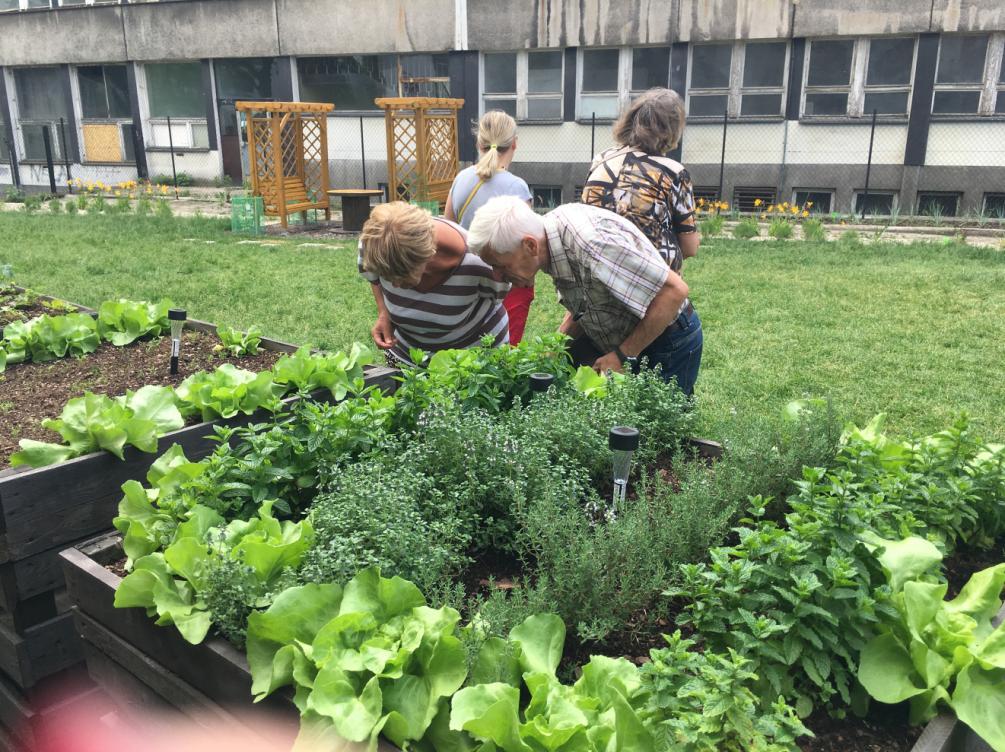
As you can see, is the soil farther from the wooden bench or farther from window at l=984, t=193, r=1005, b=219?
window at l=984, t=193, r=1005, b=219

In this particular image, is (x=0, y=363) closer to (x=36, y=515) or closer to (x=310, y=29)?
(x=36, y=515)

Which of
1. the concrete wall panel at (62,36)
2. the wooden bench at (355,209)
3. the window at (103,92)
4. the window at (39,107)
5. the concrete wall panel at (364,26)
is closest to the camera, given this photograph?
the wooden bench at (355,209)

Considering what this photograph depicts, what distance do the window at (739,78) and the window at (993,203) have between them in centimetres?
408

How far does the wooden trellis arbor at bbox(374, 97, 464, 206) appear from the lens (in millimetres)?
13695

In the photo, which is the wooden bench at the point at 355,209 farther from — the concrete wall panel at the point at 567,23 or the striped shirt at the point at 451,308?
the striped shirt at the point at 451,308

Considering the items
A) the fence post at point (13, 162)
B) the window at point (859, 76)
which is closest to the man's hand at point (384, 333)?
the window at point (859, 76)

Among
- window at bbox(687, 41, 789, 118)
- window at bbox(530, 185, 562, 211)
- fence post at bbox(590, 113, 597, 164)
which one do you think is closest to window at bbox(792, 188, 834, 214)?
window at bbox(687, 41, 789, 118)

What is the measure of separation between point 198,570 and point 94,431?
92 centimetres

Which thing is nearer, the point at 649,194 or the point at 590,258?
the point at 590,258

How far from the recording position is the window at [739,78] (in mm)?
16688

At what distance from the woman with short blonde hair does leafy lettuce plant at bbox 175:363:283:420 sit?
1.50 metres

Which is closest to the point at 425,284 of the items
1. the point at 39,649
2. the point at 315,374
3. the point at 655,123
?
the point at 315,374

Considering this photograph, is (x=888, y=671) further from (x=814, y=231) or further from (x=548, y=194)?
(x=548, y=194)

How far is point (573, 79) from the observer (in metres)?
17.8
